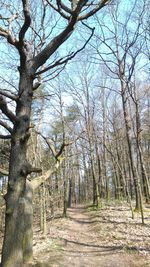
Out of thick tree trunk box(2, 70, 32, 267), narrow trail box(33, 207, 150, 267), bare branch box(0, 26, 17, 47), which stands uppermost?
bare branch box(0, 26, 17, 47)

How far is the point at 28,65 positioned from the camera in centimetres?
454

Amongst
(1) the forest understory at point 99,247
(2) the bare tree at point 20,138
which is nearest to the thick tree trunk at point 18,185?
(2) the bare tree at point 20,138

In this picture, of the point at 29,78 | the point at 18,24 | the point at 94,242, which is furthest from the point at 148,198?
the point at 29,78

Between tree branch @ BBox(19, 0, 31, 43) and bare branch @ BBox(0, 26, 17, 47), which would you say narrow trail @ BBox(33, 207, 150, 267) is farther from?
tree branch @ BBox(19, 0, 31, 43)

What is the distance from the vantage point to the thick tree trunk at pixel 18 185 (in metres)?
3.70

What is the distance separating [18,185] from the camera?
3.91 m

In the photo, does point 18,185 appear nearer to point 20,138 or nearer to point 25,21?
point 20,138

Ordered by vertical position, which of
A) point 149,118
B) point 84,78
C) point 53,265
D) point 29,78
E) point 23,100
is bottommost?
point 53,265

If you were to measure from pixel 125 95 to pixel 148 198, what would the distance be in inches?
293

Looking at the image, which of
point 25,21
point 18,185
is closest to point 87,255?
point 18,185

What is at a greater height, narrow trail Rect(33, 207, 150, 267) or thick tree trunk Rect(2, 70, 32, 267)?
thick tree trunk Rect(2, 70, 32, 267)

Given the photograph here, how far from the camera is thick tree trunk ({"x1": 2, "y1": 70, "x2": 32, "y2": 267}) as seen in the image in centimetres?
370

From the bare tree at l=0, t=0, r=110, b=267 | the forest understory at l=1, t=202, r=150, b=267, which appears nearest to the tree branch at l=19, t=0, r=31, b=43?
the bare tree at l=0, t=0, r=110, b=267

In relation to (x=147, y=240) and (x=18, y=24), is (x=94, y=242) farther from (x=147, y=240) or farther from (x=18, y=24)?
(x=18, y=24)
